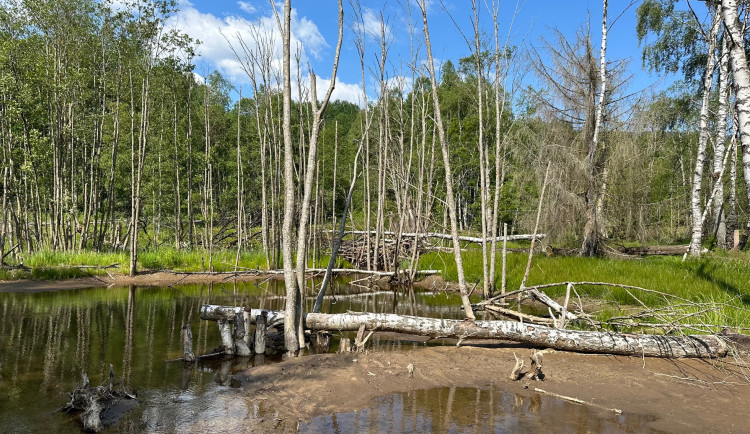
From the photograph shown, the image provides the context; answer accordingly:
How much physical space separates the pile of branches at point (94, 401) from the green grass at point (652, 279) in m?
7.06

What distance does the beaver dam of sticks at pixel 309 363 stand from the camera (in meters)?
4.62

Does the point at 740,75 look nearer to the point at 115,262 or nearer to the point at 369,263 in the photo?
the point at 369,263

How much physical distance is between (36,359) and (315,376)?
4.29 meters

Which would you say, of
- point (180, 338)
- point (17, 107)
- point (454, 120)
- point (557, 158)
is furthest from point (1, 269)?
point (454, 120)

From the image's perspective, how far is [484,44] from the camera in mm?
9898

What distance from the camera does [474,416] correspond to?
4.67 metres

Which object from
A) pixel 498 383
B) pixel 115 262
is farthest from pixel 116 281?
pixel 498 383

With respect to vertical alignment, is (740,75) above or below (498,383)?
above

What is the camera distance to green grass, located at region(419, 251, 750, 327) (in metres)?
7.86

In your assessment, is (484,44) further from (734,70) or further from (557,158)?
(557,158)

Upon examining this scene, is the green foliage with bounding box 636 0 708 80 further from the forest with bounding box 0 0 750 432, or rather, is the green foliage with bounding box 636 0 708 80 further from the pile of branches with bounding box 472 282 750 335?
the pile of branches with bounding box 472 282 750 335

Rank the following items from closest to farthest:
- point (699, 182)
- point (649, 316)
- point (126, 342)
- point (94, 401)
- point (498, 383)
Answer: point (94, 401), point (498, 383), point (649, 316), point (126, 342), point (699, 182)

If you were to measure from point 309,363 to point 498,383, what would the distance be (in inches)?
97.8

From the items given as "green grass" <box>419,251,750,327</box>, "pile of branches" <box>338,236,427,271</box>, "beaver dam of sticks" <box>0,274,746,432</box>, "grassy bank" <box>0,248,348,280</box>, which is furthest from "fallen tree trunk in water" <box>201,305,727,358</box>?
"pile of branches" <box>338,236,427,271</box>
